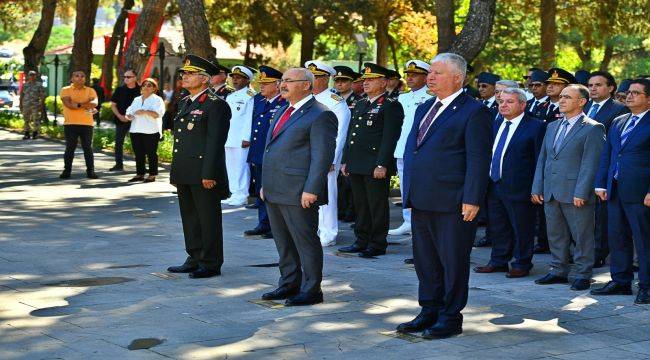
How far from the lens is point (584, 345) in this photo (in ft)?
26.8

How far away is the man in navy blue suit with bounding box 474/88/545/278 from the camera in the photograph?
11.3 metres

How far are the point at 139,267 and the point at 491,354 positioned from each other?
4497mm

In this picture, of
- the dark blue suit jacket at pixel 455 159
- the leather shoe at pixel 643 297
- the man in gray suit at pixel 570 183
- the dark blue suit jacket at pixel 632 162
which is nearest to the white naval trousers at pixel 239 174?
the man in gray suit at pixel 570 183

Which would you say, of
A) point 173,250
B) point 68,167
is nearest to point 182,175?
point 173,250

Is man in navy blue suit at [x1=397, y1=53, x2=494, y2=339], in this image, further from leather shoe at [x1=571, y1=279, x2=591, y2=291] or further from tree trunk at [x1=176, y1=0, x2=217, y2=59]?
tree trunk at [x1=176, y1=0, x2=217, y2=59]

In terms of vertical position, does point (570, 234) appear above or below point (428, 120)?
below

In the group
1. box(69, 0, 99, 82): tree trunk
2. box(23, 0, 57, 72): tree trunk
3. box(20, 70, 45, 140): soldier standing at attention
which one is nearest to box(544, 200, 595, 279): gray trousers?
box(20, 70, 45, 140): soldier standing at attention

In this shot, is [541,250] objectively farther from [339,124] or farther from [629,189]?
[629,189]

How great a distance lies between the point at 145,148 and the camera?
777 inches

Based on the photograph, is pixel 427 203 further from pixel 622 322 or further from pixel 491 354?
pixel 622 322

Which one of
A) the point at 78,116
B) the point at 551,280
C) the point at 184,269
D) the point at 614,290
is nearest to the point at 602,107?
the point at 551,280

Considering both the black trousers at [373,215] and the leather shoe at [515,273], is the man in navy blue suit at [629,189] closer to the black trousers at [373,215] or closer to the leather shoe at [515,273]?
the leather shoe at [515,273]

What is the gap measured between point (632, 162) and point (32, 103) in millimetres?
22715

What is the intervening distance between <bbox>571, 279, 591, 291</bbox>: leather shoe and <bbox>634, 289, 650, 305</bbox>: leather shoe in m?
0.68
